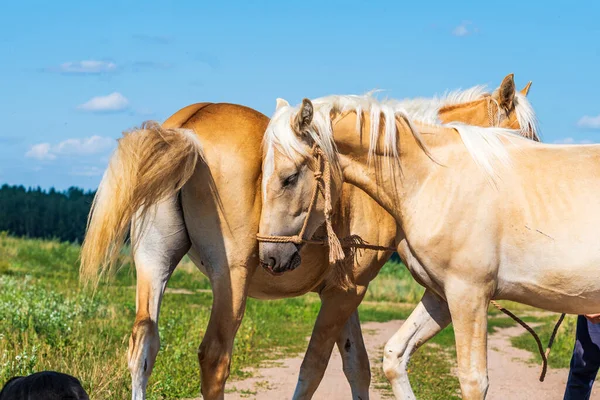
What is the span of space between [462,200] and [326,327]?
1.46 meters

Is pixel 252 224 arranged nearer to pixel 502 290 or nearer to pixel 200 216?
pixel 200 216

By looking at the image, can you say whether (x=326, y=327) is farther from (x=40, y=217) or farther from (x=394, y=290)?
(x=40, y=217)

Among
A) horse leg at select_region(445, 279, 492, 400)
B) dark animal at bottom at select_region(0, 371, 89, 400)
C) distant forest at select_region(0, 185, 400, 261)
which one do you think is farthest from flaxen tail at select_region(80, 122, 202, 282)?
distant forest at select_region(0, 185, 400, 261)

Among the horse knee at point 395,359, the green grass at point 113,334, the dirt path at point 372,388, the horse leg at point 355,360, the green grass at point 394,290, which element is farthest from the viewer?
the green grass at point 394,290

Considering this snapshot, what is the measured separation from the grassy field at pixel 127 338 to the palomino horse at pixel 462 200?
1.25 metres

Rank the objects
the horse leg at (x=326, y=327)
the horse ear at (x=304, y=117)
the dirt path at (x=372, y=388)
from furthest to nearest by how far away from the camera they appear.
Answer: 1. the dirt path at (x=372, y=388)
2. the horse leg at (x=326, y=327)
3. the horse ear at (x=304, y=117)

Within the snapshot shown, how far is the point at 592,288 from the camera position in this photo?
13.8ft

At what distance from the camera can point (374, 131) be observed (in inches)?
174

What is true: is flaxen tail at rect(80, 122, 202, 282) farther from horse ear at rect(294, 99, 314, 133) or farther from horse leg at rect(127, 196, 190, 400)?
horse ear at rect(294, 99, 314, 133)

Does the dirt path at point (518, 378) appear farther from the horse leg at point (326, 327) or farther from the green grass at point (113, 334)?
the horse leg at point (326, 327)

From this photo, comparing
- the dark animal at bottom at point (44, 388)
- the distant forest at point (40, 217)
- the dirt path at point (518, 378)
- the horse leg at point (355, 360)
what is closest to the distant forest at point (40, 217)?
the distant forest at point (40, 217)

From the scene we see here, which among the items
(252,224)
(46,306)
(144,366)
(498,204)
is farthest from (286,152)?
(46,306)

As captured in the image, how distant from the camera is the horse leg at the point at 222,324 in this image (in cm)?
459

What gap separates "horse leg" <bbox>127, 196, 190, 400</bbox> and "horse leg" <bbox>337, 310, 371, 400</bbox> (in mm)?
1521
